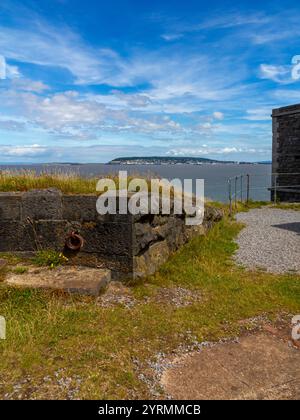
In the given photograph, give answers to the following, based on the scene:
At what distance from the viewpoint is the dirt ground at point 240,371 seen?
3.11 m

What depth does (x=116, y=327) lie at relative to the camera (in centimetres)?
419

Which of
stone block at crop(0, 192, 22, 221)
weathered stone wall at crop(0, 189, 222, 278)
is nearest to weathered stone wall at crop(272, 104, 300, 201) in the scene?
weathered stone wall at crop(0, 189, 222, 278)

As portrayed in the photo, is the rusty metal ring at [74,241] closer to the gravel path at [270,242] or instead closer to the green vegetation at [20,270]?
the green vegetation at [20,270]

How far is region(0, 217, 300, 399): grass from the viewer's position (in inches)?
125

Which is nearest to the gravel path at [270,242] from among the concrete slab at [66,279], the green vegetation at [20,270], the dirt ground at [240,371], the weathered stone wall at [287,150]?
the dirt ground at [240,371]

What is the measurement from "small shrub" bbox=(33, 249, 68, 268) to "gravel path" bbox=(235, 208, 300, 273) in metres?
3.60

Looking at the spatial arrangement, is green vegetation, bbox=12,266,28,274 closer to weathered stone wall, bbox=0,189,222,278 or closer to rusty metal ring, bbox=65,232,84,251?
weathered stone wall, bbox=0,189,222,278

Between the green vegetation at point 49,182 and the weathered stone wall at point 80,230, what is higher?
the green vegetation at point 49,182

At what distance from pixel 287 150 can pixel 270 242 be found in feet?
44.5

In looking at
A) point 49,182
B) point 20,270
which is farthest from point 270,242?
point 20,270

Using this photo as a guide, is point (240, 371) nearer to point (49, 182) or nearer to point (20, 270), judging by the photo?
point (20, 270)

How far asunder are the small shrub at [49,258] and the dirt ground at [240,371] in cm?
285

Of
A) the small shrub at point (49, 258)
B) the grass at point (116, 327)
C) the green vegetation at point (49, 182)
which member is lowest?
the grass at point (116, 327)
